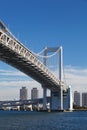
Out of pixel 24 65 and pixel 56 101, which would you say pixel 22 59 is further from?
pixel 56 101

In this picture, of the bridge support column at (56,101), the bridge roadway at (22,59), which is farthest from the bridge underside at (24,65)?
the bridge support column at (56,101)

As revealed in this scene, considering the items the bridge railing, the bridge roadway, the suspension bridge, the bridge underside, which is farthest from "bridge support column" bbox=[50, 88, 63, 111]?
the bridge railing

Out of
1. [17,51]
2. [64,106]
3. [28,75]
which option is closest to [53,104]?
[64,106]

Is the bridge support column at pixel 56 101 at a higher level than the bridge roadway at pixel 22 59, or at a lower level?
lower

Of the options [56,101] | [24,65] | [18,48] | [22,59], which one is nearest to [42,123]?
[18,48]

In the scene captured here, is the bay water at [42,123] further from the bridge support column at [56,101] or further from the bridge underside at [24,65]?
the bridge support column at [56,101]

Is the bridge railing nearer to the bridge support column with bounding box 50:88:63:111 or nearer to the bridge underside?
the bridge underside

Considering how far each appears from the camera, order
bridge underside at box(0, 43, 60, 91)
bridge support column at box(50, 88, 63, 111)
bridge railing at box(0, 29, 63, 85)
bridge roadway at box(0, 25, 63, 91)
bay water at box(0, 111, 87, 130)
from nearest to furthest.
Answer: bay water at box(0, 111, 87, 130) < bridge railing at box(0, 29, 63, 85) < bridge roadway at box(0, 25, 63, 91) < bridge underside at box(0, 43, 60, 91) < bridge support column at box(50, 88, 63, 111)
